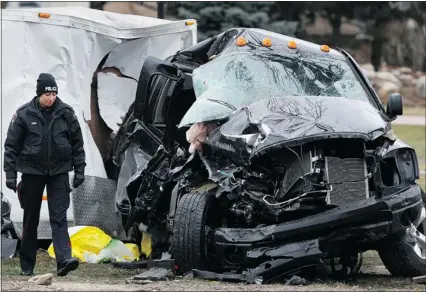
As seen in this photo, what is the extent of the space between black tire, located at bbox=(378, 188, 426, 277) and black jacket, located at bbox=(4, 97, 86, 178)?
2768mm

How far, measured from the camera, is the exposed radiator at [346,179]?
28.9ft

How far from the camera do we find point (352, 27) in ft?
124

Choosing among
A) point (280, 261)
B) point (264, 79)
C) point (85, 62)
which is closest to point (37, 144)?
point (264, 79)

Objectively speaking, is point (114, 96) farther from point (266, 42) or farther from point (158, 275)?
point (158, 275)

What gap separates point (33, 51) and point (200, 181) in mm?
3255

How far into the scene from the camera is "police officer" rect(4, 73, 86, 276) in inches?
386

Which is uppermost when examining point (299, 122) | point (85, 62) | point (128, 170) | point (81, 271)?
point (85, 62)

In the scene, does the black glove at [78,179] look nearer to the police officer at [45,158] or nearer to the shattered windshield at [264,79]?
the police officer at [45,158]

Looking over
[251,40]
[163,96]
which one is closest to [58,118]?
[163,96]

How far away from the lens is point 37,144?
9812 mm

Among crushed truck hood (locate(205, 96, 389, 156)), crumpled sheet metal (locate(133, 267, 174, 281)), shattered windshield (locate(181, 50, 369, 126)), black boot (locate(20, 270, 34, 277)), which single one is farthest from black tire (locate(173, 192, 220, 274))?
black boot (locate(20, 270, 34, 277))

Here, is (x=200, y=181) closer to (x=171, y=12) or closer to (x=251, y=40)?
(x=251, y=40)

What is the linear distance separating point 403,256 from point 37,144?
3.28 metres

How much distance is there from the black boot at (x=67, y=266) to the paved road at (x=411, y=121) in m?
19.0
